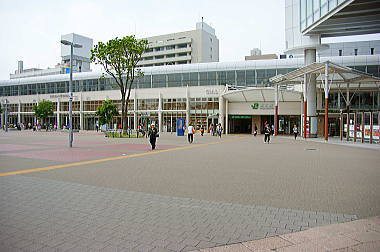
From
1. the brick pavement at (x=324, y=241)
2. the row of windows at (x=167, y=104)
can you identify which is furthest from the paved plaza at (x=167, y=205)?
the row of windows at (x=167, y=104)

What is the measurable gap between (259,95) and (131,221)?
120ft

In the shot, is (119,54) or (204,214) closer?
(204,214)

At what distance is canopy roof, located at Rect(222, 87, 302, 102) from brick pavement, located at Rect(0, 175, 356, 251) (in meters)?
33.5

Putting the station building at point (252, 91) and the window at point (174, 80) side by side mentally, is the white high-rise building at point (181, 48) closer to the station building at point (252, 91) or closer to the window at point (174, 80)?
the station building at point (252, 91)

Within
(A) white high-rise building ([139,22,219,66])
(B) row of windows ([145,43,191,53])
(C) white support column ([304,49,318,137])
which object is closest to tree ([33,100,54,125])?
(A) white high-rise building ([139,22,219,66])

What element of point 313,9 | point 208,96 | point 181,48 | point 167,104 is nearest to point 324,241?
point 313,9

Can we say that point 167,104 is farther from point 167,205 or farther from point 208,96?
point 167,205

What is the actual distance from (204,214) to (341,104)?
3885 centimetres

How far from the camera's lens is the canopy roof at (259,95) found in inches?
1490

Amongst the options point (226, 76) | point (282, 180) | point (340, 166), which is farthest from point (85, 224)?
point (226, 76)

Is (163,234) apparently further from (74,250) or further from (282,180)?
(282,180)

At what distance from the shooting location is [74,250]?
3.68 m

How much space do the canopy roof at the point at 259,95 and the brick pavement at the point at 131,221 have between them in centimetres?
3351

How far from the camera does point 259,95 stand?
39.5 metres
